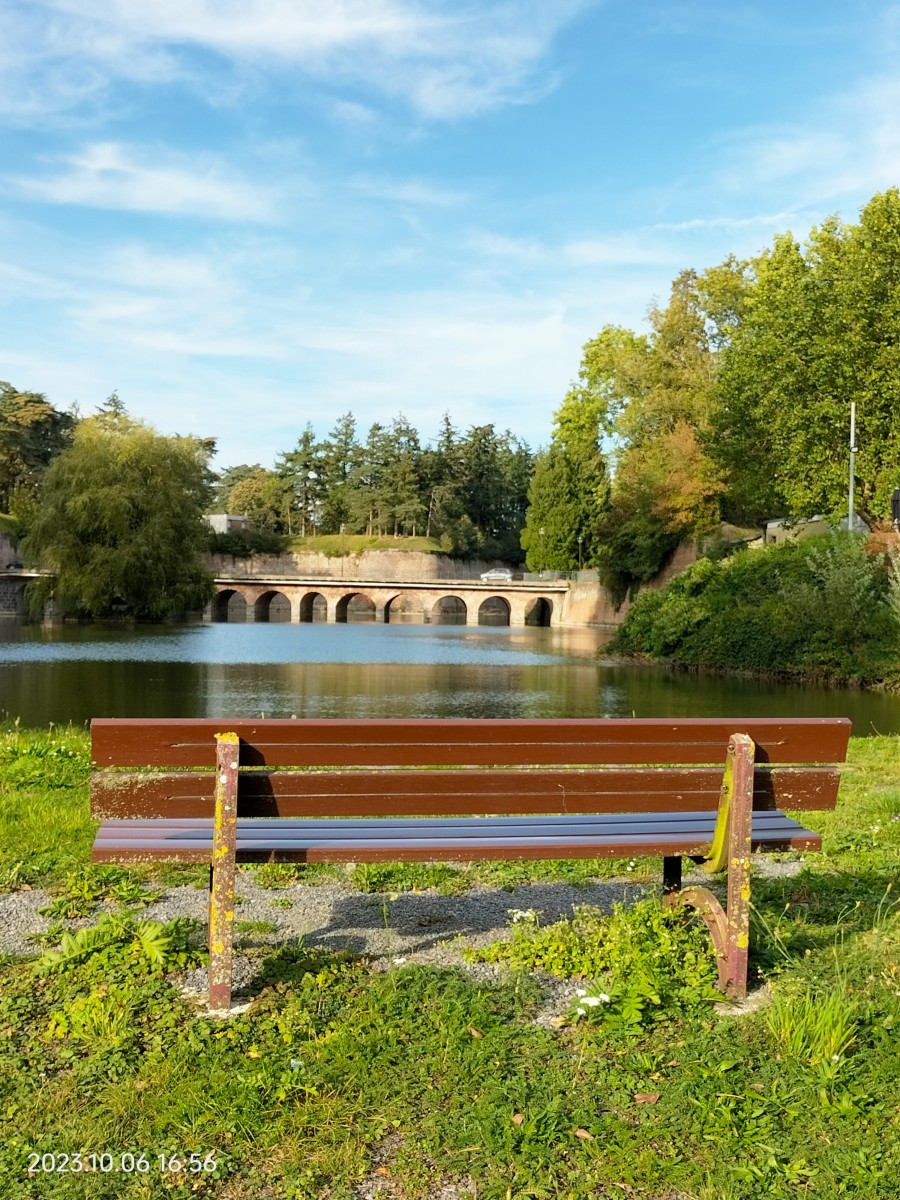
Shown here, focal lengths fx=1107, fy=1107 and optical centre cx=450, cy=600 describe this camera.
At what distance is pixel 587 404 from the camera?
5191cm

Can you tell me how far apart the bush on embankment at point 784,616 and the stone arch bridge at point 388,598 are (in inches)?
1147

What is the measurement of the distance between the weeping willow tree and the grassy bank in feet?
123

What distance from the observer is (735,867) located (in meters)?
3.13

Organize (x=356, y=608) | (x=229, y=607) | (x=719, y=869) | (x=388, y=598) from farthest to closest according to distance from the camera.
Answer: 1. (x=356, y=608)
2. (x=229, y=607)
3. (x=388, y=598)
4. (x=719, y=869)

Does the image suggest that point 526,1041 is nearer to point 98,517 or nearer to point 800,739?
point 800,739

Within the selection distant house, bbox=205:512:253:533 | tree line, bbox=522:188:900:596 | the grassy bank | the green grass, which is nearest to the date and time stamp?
the grassy bank

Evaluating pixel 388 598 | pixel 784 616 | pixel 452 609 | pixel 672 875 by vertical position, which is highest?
pixel 388 598

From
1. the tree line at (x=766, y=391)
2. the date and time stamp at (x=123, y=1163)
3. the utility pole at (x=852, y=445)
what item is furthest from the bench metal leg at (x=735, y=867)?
the tree line at (x=766, y=391)

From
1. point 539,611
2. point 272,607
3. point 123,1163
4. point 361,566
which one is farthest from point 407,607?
point 123,1163

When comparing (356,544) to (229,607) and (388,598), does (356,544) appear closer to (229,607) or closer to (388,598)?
(388,598)

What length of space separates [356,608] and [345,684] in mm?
57948

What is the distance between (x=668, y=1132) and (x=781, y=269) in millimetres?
32103

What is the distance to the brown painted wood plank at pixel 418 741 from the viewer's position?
295 cm

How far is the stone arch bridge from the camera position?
6384 centimetres
